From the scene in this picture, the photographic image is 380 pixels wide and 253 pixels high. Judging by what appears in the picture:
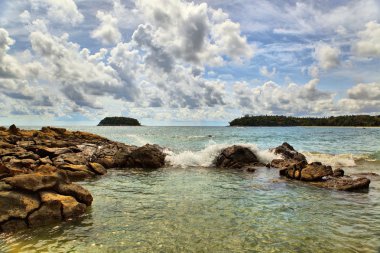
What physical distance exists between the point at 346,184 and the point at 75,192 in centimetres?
1353

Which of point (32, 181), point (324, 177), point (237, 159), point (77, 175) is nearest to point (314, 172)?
point (324, 177)

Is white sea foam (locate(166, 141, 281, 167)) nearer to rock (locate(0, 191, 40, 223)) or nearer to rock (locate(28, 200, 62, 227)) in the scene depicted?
rock (locate(28, 200, 62, 227))

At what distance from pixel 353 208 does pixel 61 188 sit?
448 inches

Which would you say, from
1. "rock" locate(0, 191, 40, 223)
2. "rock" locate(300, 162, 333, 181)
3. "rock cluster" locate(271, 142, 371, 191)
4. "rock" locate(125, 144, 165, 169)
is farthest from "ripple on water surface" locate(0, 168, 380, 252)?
"rock" locate(125, 144, 165, 169)

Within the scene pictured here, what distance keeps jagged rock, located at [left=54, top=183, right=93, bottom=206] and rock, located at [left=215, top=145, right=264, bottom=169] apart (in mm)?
15321

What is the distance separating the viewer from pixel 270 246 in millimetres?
8422

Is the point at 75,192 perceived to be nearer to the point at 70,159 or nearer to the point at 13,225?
the point at 13,225

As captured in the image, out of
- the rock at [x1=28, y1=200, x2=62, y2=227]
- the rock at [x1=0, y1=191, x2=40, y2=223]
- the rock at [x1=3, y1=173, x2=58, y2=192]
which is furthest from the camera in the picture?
the rock at [x1=3, y1=173, x2=58, y2=192]

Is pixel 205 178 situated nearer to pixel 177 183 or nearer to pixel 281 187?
pixel 177 183

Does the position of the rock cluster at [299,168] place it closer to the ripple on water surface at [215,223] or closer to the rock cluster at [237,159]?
the rock cluster at [237,159]

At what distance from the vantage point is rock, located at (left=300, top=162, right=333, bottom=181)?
18.5 meters

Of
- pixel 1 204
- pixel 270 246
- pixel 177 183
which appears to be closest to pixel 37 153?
pixel 177 183

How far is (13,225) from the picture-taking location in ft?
32.1

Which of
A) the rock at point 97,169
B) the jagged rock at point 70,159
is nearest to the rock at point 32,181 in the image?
the rock at point 97,169
